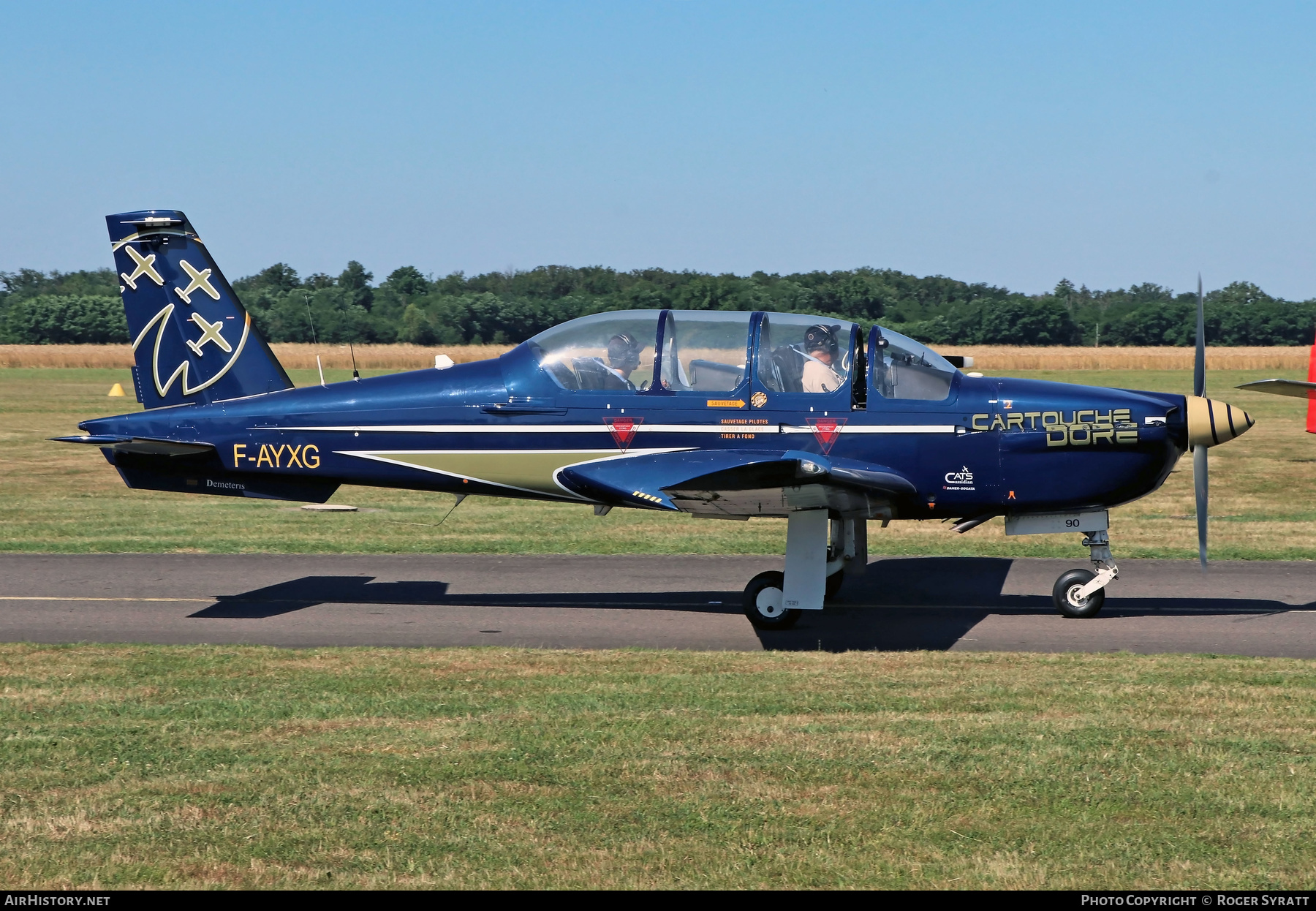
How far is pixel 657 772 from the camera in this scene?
6707 millimetres

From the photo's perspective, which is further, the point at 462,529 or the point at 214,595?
the point at 462,529

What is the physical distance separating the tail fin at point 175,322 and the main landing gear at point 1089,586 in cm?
760

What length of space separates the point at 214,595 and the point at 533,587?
10.4ft

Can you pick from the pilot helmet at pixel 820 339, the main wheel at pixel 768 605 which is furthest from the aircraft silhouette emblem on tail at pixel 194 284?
the main wheel at pixel 768 605

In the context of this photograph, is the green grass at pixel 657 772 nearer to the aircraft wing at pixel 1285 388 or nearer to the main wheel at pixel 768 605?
the main wheel at pixel 768 605

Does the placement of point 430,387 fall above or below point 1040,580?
above

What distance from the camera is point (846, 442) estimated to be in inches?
431

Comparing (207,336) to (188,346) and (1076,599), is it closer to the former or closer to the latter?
(188,346)

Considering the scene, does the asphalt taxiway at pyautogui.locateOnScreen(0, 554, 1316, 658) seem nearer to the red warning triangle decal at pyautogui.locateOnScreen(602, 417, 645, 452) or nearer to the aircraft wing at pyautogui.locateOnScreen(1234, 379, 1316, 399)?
the red warning triangle decal at pyautogui.locateOnScreen(602, 417, 645, 452)

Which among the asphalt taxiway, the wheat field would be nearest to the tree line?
the wheat field

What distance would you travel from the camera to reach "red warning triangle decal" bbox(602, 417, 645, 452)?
36.7ft
